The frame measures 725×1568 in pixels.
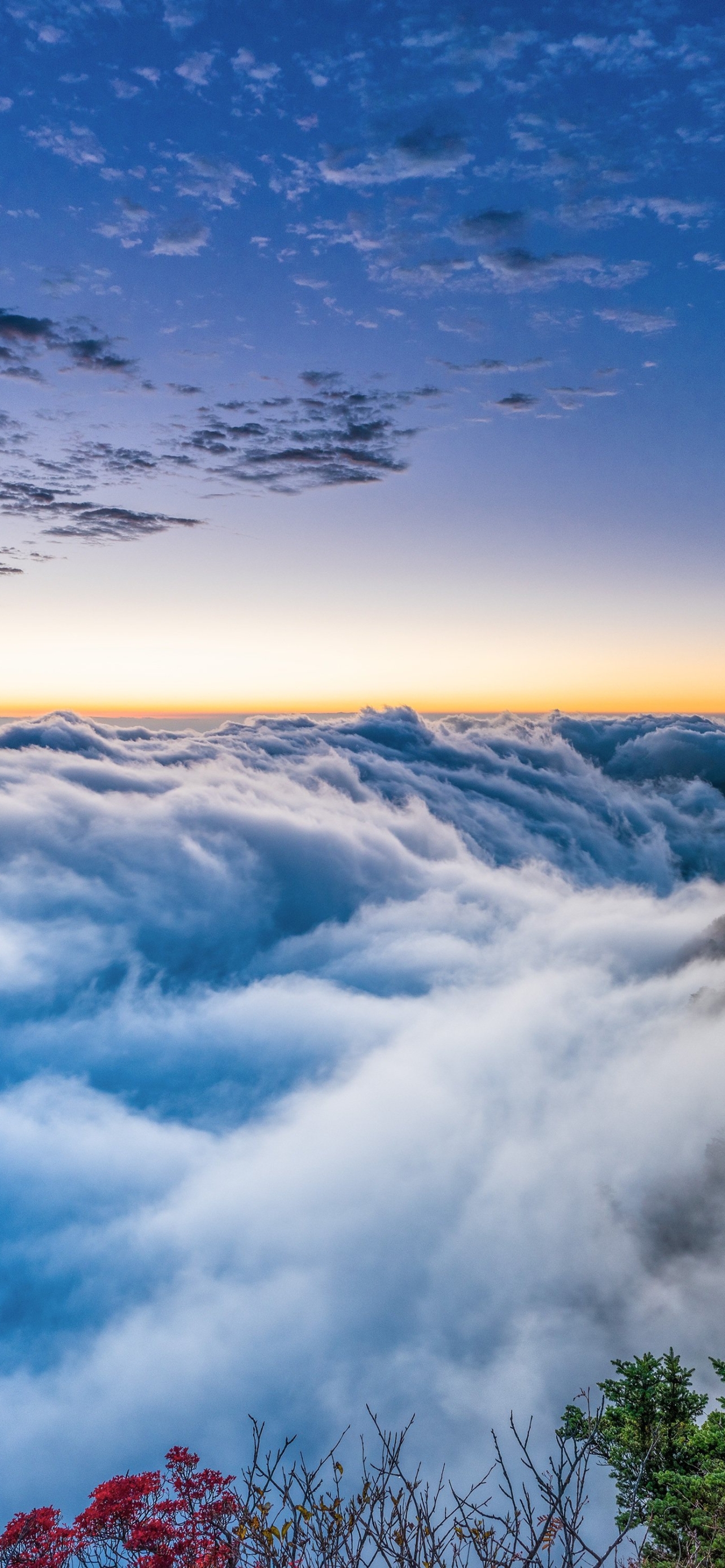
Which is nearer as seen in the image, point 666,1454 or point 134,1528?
point 134,1528

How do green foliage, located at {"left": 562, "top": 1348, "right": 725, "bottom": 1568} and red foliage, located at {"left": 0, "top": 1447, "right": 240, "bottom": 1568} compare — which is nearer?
red foliage, located at {"left": 0, "top": 1447, "right": 240, "bottom": 1568}

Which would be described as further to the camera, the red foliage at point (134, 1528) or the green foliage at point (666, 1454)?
the green foliage at point (666, 1454)

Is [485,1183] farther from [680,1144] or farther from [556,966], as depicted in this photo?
[556,966]

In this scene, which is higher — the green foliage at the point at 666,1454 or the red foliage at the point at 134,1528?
the red foliage at the point at 134,1528

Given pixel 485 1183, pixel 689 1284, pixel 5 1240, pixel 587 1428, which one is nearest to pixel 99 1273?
pixel 5 1240

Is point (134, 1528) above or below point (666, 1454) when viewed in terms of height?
above
